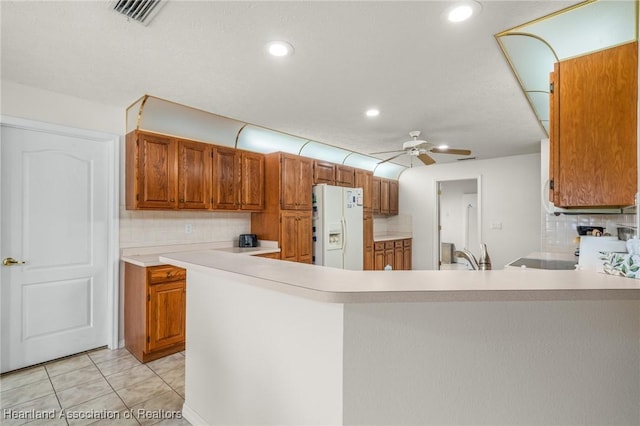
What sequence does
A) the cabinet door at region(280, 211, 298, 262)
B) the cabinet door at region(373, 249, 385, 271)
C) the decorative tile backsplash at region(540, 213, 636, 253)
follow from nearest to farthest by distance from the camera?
the decorative tile backsplash at region(540, 213, 636, 253) < the cabinet door at region(280, 211, 298, 262) < the cabinet door at region(373, 249, 385, 271)

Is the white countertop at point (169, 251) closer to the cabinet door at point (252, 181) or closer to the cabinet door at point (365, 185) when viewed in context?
the cabinet door at point (252, 181)

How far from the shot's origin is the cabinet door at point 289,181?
406cm

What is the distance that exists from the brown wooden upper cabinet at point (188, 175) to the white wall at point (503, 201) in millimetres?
3893

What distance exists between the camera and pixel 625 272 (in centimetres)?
112

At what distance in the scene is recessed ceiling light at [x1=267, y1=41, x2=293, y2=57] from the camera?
6.48 ft

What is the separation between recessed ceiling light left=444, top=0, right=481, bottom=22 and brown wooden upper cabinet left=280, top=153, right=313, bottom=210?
2.68 meters

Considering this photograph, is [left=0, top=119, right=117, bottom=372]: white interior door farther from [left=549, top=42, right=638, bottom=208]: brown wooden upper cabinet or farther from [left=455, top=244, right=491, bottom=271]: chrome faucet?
[left=549, top=42, right=638, bottom=208]: brown wooden upper cabinet

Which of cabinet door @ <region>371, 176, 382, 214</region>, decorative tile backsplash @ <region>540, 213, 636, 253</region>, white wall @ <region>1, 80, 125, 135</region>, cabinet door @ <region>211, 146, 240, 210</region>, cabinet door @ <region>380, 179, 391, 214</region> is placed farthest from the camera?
cabinet door @ <region>380, 179, 391, 214</region>

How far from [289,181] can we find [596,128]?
10.4 feet

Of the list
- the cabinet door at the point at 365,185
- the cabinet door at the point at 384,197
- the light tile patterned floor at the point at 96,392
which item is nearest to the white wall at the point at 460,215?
the cabinet door at the point at 384,197

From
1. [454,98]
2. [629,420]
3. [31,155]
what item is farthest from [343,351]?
[31,155]

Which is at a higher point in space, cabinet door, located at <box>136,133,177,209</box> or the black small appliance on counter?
cabinet door, located at <box>136,133,177,209</box>

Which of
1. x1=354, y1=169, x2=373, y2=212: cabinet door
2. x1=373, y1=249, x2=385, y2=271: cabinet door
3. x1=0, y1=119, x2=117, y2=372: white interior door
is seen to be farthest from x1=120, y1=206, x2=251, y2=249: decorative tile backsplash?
x1=373, y1=249, x2=385, y2=271: cabinet door

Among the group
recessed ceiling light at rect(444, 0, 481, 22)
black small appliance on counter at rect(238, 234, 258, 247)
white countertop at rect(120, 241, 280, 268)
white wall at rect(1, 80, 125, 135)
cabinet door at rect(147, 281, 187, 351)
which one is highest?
recessed ceiling light at rect(444, 0, 481, 22)
